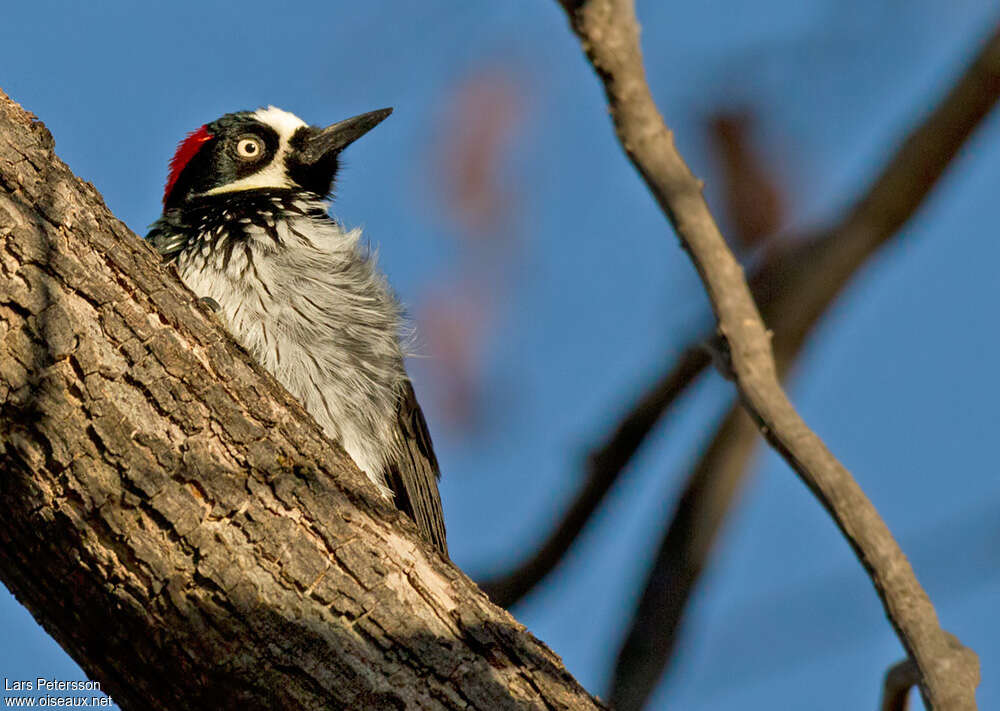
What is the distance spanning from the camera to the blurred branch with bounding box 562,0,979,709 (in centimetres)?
193

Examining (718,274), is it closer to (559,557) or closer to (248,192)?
(559,557)

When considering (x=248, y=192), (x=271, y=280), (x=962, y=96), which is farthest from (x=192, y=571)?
(x=962, y=96)

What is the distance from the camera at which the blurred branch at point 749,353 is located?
1.93m

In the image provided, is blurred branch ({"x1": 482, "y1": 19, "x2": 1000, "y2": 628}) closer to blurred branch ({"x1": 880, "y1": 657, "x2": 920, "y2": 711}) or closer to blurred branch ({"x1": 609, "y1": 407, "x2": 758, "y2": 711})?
blurred branch ({"x1": 609, "y1": 407, "x2": 758, "y2": 711})

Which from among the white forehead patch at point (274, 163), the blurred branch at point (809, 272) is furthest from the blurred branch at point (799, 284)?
the white forehead patch at point (274, 163)

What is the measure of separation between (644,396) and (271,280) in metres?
1.30

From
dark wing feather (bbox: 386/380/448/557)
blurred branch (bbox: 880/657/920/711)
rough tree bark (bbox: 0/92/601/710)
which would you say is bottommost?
blurred branch (bbox: 880/657/920/711)

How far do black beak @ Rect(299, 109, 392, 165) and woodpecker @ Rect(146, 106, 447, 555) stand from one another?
38 centimetres

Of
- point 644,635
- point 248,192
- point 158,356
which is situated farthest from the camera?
point 248,192

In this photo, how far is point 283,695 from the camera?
2395 mm

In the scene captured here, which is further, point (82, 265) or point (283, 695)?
point (82, 265)

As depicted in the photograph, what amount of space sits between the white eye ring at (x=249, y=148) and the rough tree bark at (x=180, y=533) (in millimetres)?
2192

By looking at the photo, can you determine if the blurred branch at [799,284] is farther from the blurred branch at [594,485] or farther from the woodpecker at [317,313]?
the woodpecker at [317,313]

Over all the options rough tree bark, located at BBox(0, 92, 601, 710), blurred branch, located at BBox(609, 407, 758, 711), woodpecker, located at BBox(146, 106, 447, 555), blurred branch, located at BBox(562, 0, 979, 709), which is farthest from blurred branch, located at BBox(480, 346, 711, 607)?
blurred branch, located at BBox(562, 0, 979, 709)
